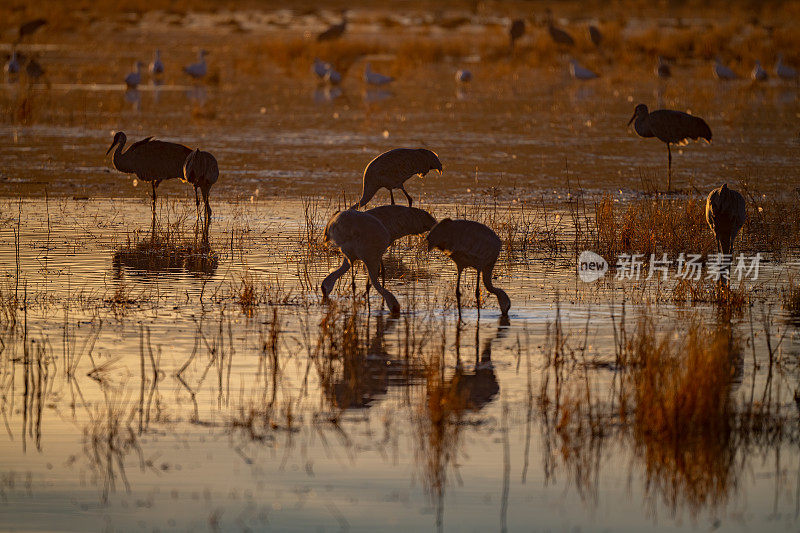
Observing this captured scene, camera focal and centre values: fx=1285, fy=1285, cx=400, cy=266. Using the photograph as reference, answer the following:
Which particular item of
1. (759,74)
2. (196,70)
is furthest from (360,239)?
(759,74)

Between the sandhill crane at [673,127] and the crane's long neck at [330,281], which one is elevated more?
the sandhill crane at [673,127]

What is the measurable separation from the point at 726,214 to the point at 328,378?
4.87 m

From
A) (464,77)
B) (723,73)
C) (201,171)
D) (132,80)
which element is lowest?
(201,171)

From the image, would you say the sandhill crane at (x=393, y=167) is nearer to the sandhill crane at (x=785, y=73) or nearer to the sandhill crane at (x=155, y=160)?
the sandhill crane at (x=155, y=160)

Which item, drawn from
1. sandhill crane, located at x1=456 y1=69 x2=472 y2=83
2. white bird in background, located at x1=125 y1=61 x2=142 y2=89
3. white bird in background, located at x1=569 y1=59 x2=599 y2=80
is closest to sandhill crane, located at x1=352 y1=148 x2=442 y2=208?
white bird in background, located at x1=125 y1=61 x2=142 y2=89

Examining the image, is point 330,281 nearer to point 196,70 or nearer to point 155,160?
point 155,160

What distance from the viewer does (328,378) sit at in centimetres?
758

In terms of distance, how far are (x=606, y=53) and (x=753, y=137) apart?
20836 millimetres

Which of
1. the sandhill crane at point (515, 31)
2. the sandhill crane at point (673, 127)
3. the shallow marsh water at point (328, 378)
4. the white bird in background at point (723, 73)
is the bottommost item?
the shallow marsh water at point (328, 378)

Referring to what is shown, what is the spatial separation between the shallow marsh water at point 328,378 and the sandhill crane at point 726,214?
1.65 feet

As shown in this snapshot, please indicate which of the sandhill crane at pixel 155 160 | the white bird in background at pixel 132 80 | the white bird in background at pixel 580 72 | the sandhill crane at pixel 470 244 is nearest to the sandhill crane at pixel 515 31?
the white bird in background at pixel 580 72

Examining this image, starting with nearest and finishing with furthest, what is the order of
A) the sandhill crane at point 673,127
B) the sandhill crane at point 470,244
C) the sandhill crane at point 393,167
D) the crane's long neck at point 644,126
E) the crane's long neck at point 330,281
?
the sandhill crane at point 470,244
the crane's long neck at point 330,281
the sandhill crane at point 393,167
the sandhill crane at point 673,127
the crane's long neck at point 644,126

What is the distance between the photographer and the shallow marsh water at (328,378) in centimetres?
570

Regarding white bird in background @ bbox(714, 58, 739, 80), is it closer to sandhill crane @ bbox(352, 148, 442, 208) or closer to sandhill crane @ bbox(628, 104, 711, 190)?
sandhill crane @ bbox(628, 104, 711, 190)
